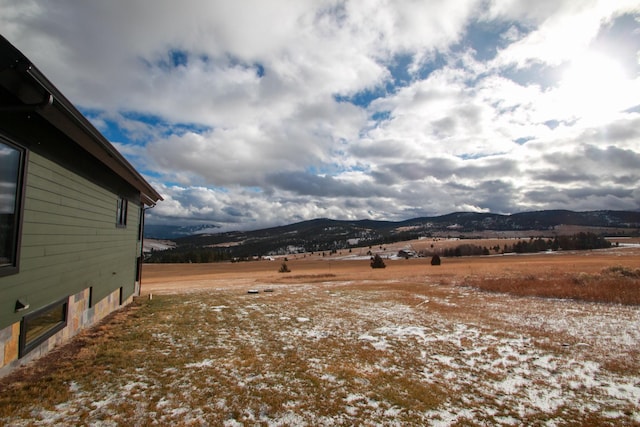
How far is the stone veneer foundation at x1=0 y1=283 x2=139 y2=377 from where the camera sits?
6000mm

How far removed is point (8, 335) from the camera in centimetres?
605

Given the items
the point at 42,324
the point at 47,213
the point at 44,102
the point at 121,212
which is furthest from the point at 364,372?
the point at 121,212

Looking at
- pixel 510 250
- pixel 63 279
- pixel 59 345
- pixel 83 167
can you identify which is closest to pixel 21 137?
pixel 83 167

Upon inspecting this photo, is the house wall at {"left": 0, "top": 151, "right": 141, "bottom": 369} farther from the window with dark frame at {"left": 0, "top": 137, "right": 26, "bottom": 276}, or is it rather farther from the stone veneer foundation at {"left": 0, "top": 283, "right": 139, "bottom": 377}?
the window with dark frame at {"left": 0, "top": 137, "right": 26, "bottom": 276}

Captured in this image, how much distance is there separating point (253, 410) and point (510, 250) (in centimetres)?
16818

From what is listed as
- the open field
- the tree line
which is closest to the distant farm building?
the open field

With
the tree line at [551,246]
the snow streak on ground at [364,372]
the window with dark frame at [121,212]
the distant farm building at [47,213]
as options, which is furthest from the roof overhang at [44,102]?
the tree line at [551,246]

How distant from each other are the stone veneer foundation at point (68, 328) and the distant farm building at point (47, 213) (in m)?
0.02

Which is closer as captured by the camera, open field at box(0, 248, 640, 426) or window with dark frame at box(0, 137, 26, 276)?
open field at box(0, 248, 640, 426)

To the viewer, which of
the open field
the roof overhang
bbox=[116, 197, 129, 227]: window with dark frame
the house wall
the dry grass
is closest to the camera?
the roof overhang

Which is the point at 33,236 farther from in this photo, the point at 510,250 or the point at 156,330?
the point at 510,250

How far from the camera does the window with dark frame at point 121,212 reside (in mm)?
13130

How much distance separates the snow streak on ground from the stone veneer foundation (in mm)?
1244

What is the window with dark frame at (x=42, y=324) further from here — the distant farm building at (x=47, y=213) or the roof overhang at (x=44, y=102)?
the roof overhang at (x=44, y=102)
